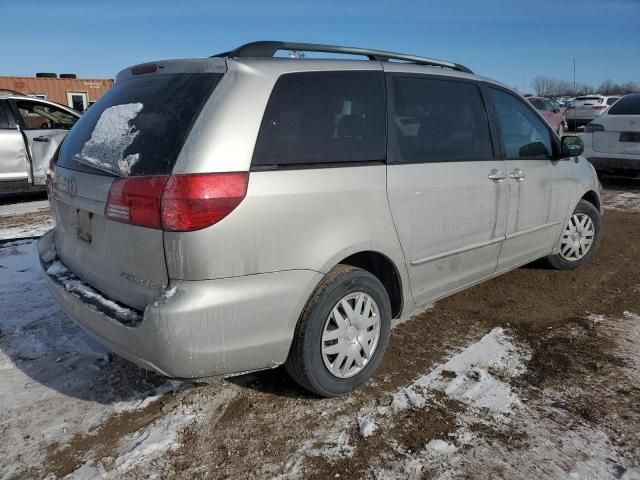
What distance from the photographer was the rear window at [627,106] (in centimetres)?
863

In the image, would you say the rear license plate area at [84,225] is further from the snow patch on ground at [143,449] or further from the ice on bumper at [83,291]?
the snow patch on ground at [143,449]

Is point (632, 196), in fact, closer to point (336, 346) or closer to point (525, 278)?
point (525, 278)

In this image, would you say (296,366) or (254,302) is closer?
(254,302)

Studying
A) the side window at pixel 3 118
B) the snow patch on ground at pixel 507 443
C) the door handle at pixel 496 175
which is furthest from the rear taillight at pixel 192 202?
the side window at pixel 3 118

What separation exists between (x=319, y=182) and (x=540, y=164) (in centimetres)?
230

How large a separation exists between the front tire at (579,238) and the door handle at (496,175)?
1348 mm

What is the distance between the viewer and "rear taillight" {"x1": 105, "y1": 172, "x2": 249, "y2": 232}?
213 cm

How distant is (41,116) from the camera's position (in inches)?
326

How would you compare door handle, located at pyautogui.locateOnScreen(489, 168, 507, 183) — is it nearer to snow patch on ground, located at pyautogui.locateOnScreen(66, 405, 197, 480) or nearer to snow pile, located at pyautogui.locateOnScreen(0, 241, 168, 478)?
snow patch on ground, located at pyautogui.locateOnScreen(66, 405, 197, 480)

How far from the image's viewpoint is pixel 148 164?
2260mm

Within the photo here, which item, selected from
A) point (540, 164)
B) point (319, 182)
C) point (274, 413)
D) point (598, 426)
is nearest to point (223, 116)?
point (319, 182)

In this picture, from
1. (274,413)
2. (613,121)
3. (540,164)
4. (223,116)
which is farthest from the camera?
(613,121)

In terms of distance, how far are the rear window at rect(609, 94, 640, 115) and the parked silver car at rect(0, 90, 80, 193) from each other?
9011mm

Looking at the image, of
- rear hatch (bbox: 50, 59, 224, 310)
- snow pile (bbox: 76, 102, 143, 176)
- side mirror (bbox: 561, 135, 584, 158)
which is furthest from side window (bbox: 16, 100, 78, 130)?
side mirror (bbox: 561, 135, 584, 158)
